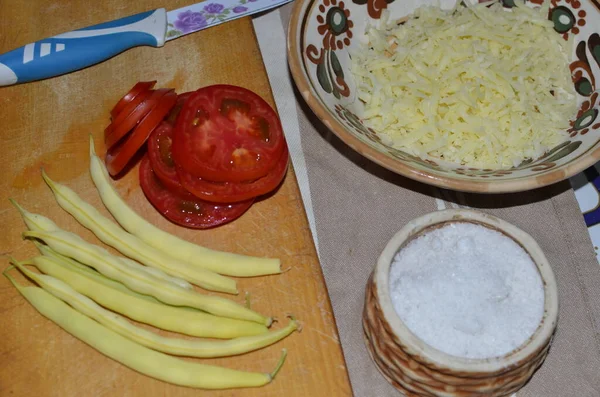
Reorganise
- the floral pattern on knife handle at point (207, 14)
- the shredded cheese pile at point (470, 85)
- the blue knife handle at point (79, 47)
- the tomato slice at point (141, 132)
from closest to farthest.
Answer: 1. the tomato slice at point (141, 132)
2. the shredded cheese pile at point (470, 85)
3. the blue knife handle at point (79, 47)
4. the floral pattern on knife handle at point (207, 14)

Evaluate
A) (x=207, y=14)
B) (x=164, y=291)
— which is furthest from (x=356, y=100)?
(x=164, y=291)

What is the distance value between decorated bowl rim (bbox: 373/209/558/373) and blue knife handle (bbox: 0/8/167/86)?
4.01 ft

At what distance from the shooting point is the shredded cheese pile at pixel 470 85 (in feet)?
7.51

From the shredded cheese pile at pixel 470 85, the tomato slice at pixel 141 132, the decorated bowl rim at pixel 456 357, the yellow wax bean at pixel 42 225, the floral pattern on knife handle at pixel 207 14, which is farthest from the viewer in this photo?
the floral pattern on knife handle at pixel 207 14

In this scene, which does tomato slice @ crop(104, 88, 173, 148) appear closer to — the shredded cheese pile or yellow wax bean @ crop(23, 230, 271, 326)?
yellow wax bean @ crop(23, 230, 271, 326)

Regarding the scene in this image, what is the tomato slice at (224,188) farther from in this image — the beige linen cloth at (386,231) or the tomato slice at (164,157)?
the beige linen cloth at (386,231)

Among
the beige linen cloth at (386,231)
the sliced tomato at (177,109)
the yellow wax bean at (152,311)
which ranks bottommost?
the beige linen cloth at (386,231)

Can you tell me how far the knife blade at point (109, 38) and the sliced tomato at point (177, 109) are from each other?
36 centimetres

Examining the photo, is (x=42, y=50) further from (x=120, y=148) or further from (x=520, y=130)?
(x=520, y=130)

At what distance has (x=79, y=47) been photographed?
8.05 ft

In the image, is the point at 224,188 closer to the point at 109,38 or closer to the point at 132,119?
the point at 132,119

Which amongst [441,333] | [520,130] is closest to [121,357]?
[441,333]

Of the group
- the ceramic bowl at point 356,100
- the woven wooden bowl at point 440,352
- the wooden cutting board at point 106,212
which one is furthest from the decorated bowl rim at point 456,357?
the wooden cutting board at point 106,212

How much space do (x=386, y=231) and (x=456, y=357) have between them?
71 centimetres
